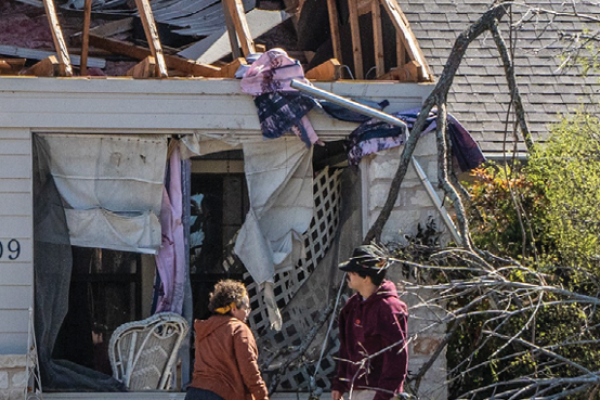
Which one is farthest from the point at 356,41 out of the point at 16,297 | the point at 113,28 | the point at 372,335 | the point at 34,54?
the point at 372,335

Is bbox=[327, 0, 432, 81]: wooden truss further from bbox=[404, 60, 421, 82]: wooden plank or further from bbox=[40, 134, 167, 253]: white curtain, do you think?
bbox=[40, 134, 167, 253]: white curtain

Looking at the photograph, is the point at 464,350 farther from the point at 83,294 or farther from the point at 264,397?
the point at 83,294

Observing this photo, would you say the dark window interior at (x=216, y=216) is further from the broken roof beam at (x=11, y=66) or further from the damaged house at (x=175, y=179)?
the broken roof beam at (x=11, y=66)

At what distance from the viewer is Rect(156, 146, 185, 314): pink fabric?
328 inches

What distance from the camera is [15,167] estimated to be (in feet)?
26.5

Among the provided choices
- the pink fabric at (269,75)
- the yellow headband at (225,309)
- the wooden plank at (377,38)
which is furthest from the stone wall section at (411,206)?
the yellow headband at (225,309)

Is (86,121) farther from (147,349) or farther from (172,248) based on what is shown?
(147,349)

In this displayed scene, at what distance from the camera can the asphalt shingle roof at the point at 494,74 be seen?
1082cm

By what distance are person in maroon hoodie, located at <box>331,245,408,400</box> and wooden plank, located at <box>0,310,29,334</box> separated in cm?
271

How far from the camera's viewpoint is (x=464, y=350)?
28.8ft

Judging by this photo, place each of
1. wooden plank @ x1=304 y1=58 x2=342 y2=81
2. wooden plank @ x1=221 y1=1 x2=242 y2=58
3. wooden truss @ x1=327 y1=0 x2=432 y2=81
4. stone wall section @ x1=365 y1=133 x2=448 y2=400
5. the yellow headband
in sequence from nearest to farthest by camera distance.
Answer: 1. the yellow headband
2. stone wall section @ x1=365 y1=133 x2=448 y2=400
3. wooden plank @ x1=304 y1=58 x2=342 y2=81
4. wooden truss @ x1=327 y1=0 x2=432 y2=81
5. wooden plank @ x1=221 y1=1 x2=242 y2=58

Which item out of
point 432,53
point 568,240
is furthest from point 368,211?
point 432,53

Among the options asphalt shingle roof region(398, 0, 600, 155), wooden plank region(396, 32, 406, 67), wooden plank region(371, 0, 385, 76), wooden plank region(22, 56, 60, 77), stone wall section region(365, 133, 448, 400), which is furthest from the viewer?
asphalt shingle roof region(398, 0, 600, 155)

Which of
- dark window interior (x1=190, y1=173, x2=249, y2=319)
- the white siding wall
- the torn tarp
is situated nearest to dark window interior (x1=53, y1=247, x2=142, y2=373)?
dark window interior (x1=190, y1=173, x2=249, y2=319)
